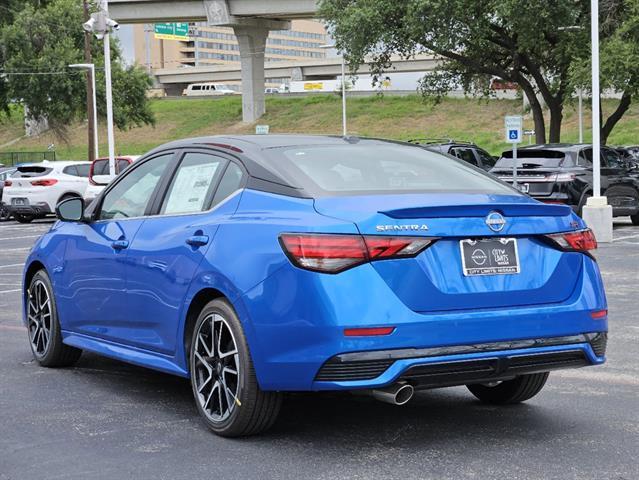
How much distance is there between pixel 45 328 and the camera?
303 inches

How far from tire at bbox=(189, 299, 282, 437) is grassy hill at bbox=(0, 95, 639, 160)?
65158 millimetres

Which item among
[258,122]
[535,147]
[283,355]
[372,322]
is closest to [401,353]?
[372,322]

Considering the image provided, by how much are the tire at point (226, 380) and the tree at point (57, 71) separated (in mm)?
51563

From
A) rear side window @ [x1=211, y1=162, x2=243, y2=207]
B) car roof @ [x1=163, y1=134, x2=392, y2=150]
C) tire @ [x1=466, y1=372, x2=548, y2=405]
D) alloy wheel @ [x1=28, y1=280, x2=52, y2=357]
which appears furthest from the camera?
alloy wheel @ [x1=28, y1=280, x2=52, y2=357]

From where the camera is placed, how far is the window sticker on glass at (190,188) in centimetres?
611

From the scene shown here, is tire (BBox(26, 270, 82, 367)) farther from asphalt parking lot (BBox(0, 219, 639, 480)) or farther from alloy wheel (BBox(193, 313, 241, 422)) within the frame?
alloy wheel (BBox(193, 313, 241, 422))

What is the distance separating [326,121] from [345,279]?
8510 cm

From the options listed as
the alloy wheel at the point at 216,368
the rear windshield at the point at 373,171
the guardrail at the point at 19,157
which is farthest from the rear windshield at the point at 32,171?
the guardrail at the point at 19,157

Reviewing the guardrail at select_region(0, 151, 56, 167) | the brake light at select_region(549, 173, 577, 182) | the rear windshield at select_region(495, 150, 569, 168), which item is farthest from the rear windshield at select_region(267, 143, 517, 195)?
the guardrail at select_region(0, 151, 56, 167)

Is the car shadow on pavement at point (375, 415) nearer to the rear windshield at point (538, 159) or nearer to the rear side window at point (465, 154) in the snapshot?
the rear windshield at point (538, 159)

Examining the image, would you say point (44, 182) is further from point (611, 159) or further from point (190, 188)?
point (190, 188)

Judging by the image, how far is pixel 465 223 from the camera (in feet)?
16.9

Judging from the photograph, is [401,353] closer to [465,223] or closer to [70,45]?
[465,223]

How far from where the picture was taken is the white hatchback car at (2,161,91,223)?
2908 cm
